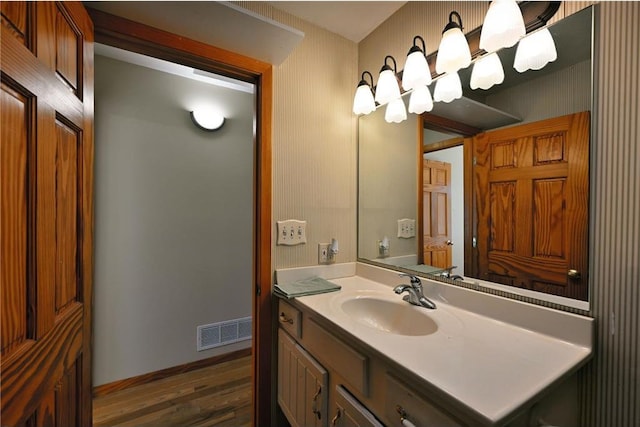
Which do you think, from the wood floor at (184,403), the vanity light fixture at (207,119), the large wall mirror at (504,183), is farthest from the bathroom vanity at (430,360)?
the vanity light fixture at (207,119)

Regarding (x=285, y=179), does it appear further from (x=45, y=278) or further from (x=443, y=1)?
(x=443, y=1)

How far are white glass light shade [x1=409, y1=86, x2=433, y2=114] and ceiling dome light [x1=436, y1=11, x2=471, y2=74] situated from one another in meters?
0.18

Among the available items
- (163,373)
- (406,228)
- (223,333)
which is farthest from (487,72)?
(163,373)

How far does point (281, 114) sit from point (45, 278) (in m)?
1.10

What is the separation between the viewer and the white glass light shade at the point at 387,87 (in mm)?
1309

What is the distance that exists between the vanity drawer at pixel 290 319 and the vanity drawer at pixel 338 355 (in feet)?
0.17

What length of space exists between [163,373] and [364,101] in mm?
2298

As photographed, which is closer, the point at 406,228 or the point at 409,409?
the point at 409,409

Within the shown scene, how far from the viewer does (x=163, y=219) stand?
1.90 m

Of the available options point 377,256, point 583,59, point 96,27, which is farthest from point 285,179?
point 583,59

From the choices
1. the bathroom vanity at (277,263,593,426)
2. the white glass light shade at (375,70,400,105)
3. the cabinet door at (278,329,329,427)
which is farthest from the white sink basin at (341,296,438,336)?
the white glass light shade at (375,70,400,105)

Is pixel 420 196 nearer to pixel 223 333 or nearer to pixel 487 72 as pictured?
pixel 487 72

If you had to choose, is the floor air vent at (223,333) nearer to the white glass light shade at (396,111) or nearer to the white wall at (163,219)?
the white wall at (163,219)

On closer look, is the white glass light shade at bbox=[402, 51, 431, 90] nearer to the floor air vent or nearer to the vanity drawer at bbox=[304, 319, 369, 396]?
the vanity drawer at bbox=[304, 319, 369, 396]
